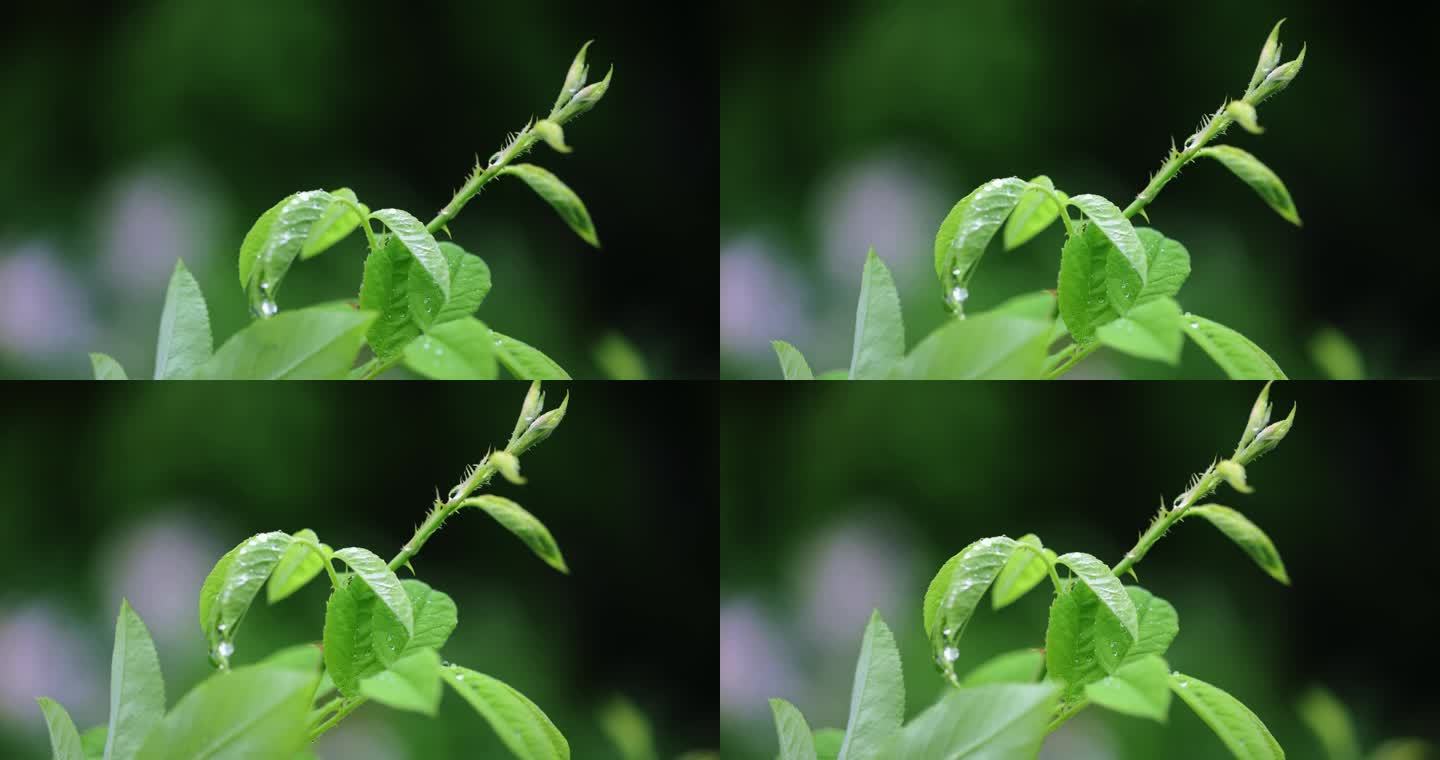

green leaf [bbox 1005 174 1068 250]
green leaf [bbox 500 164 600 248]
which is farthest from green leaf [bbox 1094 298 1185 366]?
green leaf [bbox 500 164 600 248]

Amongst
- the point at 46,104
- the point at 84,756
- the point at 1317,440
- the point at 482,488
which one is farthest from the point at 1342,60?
the point at 84,756

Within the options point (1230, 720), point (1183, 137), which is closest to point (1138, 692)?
point (1230, 720)

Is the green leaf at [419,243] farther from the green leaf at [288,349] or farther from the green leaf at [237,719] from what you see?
the green leaf at [237,719]

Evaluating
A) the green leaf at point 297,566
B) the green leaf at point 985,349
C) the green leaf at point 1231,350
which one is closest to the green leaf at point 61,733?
the green leaf at point 297,566

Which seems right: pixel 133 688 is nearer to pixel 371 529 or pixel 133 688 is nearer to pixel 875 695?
pixel 371 529

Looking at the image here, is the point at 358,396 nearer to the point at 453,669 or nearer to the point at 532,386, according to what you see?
the point at 532,386

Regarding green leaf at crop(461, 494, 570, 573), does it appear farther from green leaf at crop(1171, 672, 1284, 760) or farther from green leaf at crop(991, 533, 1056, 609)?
green leaf at crop(1171, 672, 1284, 760)
